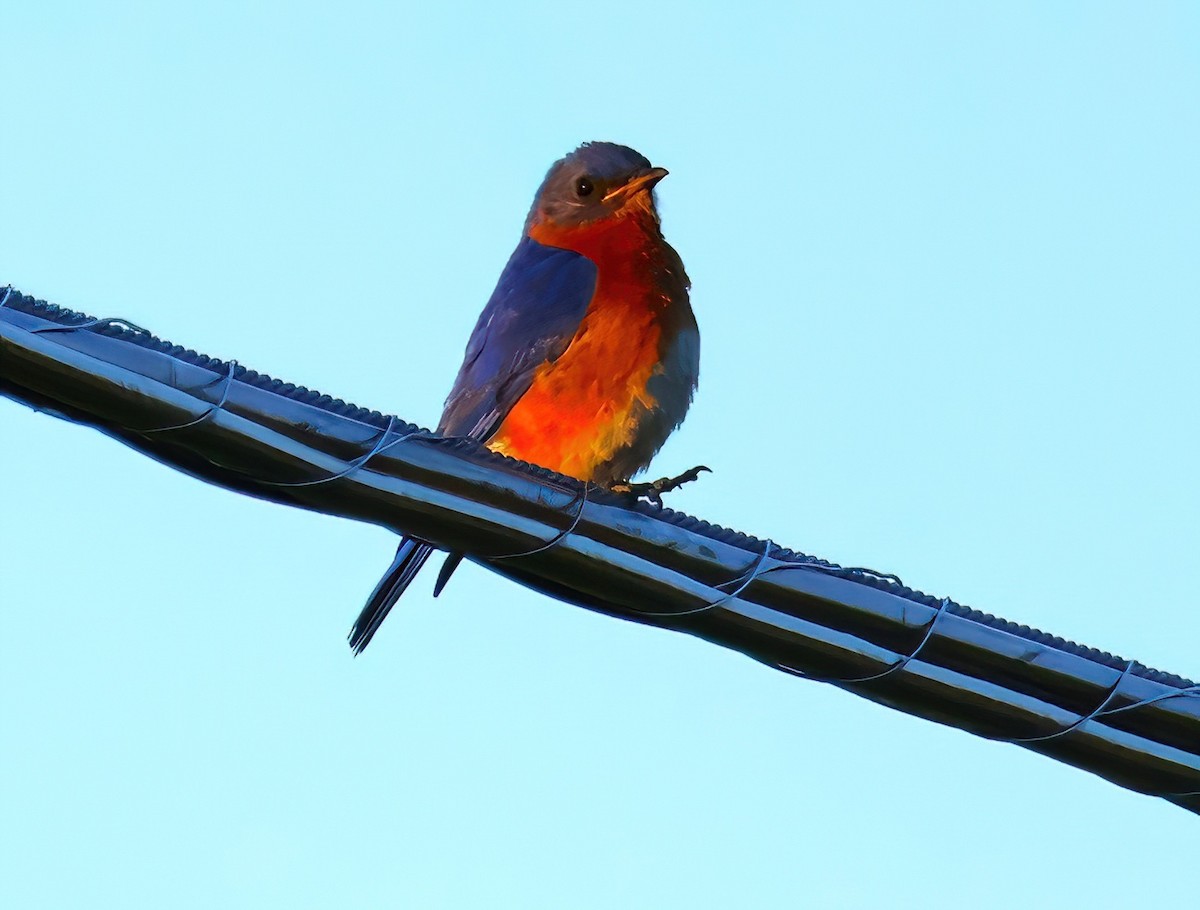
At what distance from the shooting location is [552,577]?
2.83m

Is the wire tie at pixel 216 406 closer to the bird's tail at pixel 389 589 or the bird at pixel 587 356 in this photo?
the bird at pixel 587 356

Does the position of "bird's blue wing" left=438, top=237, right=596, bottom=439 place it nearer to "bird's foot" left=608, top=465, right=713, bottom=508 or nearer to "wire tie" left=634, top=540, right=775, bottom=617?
"bird's foot" left=608, top=465, right=713, bottom=508

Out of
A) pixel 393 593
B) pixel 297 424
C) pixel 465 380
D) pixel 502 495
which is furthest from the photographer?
pixel 465 380

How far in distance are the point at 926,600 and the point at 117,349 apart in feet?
4.50

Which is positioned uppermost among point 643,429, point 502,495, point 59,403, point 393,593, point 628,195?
point 628,195

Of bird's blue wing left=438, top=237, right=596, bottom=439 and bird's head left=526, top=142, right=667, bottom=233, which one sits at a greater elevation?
bird's head left=526, top=142, right=667, bottom=233

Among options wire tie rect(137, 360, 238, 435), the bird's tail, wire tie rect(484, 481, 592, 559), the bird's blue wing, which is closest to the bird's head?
the bird's blue wing

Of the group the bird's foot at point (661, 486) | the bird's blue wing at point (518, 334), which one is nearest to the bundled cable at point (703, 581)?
the bird's foot at point (661, 486)

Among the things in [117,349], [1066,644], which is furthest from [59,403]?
[1066,644]

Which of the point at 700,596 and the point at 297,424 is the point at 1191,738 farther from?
the point at 297,424

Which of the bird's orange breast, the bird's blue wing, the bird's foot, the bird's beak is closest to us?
the bird's foot

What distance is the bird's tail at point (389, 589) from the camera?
15.5 ft

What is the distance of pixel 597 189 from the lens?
5559 millimetres

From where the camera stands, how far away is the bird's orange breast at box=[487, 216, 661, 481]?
4.76m
